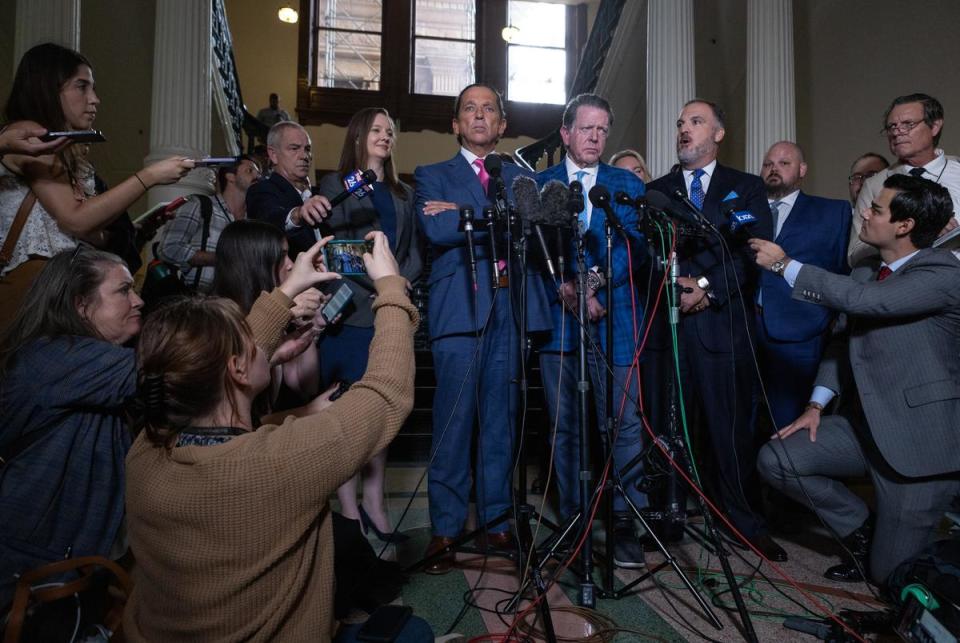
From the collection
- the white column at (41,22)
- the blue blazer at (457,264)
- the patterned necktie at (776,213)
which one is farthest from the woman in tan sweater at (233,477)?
the white column at (41,22)

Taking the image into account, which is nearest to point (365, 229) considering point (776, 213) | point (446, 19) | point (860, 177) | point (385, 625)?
point (385, 625)

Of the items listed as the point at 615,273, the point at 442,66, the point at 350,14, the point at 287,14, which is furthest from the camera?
the point at 442,66

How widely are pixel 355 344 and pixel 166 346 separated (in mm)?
1489

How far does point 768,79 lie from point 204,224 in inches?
168

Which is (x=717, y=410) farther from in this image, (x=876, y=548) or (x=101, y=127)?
(x=101, y=127)

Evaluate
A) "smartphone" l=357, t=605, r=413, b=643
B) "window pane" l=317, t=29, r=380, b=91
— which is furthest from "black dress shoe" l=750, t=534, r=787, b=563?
"window pane" l=317, t=29, r=380, b=91

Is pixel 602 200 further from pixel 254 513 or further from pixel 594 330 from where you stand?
pixel 254 513

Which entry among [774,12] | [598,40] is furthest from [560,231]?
[598,40]

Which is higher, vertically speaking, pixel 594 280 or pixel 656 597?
pixel 594 280

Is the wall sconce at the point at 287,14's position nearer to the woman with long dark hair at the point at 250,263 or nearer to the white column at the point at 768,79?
the white column at the point at 768,79

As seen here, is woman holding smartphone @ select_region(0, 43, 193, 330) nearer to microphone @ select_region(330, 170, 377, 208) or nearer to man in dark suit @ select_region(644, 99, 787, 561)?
microphone @ select_region(330, 170, 377, 208)

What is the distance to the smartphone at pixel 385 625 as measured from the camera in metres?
1.35

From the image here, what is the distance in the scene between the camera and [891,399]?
2314 mm

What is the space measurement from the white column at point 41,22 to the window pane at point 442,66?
25.2 feet
